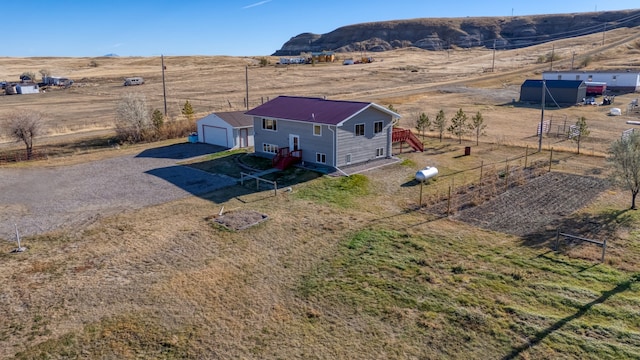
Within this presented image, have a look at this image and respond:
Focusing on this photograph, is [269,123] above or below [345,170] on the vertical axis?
above

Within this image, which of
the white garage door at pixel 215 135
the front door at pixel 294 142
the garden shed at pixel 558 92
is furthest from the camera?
the garden shed at pixel 558 92

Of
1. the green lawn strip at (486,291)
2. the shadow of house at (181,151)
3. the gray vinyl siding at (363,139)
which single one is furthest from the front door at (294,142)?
the green lawn strip at (486,291)

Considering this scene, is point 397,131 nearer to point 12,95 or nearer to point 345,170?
point 345,170

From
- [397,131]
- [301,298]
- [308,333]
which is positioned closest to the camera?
[308,333]

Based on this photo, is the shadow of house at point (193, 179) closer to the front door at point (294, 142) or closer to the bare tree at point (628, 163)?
the front door at point (294, 142)

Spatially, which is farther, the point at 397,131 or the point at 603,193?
the point at 397,131

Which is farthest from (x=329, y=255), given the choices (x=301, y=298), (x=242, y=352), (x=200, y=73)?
(x=200, y=73)

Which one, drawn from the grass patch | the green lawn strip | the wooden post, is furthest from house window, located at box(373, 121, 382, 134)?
the green lawn strip

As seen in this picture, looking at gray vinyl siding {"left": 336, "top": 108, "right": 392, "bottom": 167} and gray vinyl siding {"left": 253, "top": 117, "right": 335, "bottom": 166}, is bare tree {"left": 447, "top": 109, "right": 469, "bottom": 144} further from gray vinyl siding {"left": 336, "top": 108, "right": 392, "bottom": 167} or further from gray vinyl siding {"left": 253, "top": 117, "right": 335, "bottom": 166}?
gray vinyl siding {"left": 253, "top": 117, "right": 335, "bottom": 166}

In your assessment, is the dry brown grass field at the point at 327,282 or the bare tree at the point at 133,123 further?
the bare tree at the point at 133,123
